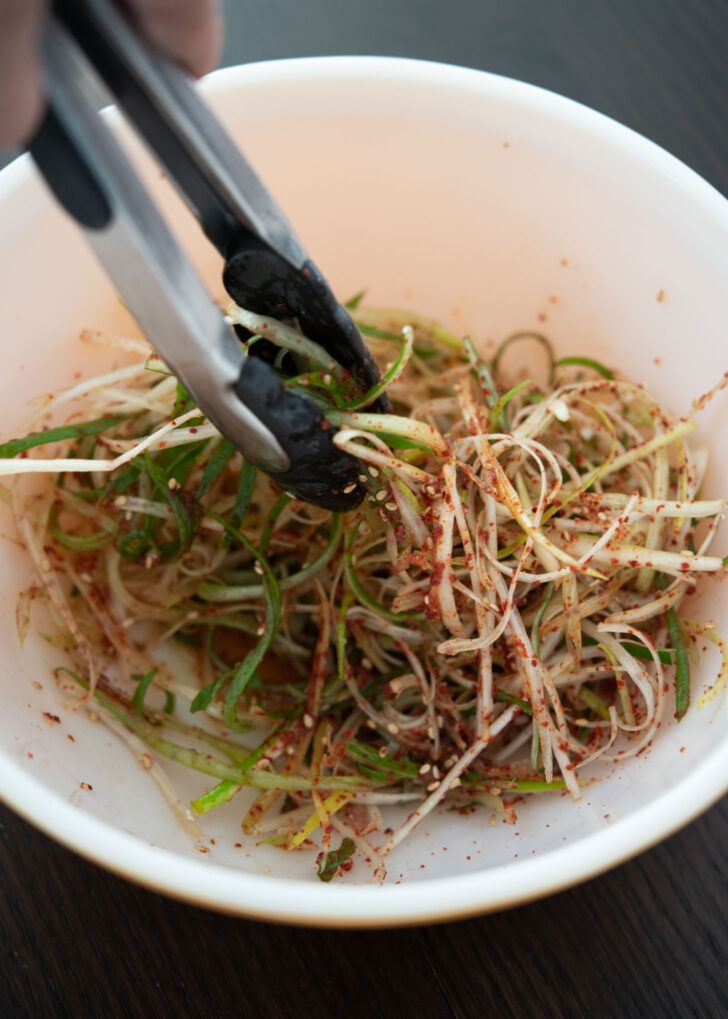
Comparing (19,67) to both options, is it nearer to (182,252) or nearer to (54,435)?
(182,252)

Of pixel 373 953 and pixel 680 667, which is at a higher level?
pixel 680 667

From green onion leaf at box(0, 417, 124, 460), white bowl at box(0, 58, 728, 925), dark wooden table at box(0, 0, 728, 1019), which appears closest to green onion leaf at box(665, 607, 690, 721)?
white bowl at box(0, 58, 728, 925)

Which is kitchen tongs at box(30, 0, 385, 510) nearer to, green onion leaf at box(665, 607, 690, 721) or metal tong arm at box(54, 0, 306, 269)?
metal tong arm at box(54, 0, 306, 269)

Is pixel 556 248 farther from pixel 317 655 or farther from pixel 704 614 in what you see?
pixel 317 655

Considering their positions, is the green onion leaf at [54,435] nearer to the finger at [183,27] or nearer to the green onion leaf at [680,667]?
the finger at [183,27]

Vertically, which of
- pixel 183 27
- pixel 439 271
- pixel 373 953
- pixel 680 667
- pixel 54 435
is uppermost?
pixel 183 27

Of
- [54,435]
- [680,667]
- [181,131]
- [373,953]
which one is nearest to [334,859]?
[373,953]
